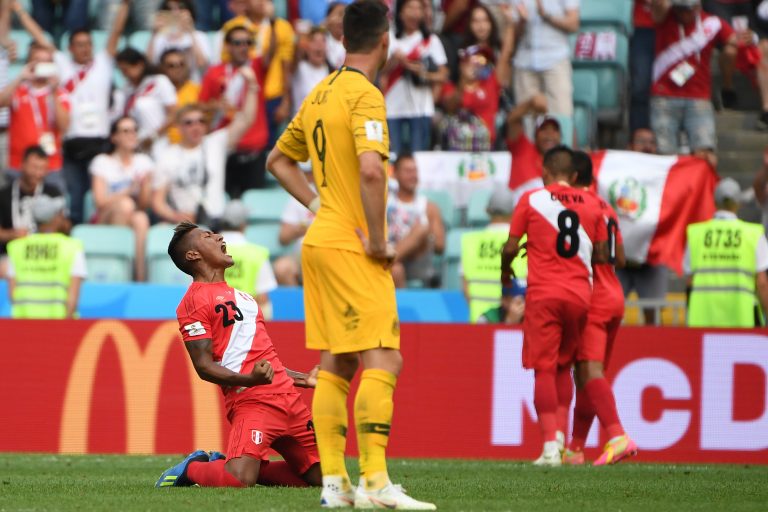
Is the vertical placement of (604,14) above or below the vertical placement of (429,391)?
above

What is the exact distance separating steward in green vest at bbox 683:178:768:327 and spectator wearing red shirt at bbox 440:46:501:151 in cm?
359

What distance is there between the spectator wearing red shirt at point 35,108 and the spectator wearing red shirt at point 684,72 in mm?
6490

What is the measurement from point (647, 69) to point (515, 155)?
2732mm

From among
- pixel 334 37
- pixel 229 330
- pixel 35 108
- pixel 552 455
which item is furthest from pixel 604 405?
pixel 35 108

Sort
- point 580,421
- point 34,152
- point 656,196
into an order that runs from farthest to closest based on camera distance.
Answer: point 34,152 < point 656,196 < point 580,421

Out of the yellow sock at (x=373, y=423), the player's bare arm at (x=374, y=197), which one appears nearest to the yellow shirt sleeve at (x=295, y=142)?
the player's bare arm at (x=374, y=197)

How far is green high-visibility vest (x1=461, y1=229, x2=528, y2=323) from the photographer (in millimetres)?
12703

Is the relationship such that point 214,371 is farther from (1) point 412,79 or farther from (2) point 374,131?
(1) point 412,79

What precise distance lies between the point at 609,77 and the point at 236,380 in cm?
1055

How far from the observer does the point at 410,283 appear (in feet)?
45.8

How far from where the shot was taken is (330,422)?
6.35 m

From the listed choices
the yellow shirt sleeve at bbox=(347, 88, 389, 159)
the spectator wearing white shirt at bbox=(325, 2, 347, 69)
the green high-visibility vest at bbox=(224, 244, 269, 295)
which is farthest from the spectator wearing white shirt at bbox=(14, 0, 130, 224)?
the yellow shirt sleeve at bbox=(347, 88, 389, 159)

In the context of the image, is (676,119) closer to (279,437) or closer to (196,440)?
(196,440)

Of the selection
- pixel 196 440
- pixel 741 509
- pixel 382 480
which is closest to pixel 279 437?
pixel 382 480
